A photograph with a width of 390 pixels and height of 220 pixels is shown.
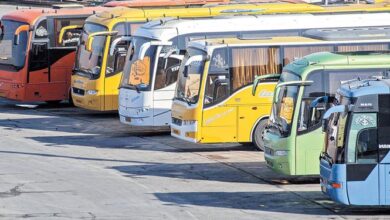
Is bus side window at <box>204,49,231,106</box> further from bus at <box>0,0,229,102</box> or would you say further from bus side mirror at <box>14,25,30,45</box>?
bus side mirror at <box>14,25,30,45</box>

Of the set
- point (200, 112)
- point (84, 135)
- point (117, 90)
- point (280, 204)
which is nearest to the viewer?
point (280, 204)

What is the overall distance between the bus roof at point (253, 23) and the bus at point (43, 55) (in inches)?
229

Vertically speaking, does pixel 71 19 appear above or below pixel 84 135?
above

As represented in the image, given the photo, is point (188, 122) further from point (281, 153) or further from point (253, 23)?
point (281, 153)

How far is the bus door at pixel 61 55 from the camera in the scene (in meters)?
33.1

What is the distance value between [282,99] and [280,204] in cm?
282

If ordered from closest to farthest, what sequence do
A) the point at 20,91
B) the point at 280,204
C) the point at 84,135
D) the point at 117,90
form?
the point at 280,204 < the point at 84,135 < the point at 117,90 < the point at 20,91

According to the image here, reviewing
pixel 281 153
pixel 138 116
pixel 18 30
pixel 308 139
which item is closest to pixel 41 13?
pixel 18 30

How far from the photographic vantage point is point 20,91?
32.9 m

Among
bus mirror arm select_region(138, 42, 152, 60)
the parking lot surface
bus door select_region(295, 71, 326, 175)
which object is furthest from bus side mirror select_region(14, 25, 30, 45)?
bus door select_region(295, 71, 326, 175)

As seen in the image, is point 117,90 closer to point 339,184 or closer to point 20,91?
point 20,91

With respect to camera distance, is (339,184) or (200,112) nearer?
(339,184)

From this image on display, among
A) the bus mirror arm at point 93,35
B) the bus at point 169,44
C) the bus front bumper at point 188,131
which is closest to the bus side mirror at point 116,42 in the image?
the bus mirror arm at point 93,35

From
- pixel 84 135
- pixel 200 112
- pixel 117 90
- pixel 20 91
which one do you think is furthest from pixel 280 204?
pixel 20 91
